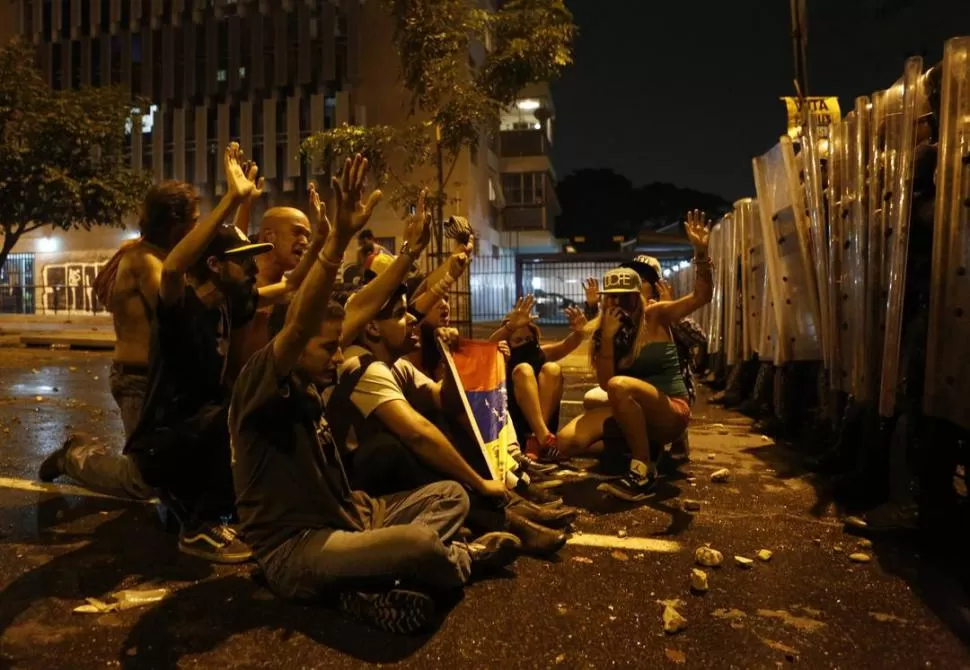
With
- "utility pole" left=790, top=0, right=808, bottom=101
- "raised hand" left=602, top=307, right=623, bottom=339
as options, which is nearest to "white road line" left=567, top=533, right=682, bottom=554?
"raised hand" left=602, top=307, right=623, bottom=339

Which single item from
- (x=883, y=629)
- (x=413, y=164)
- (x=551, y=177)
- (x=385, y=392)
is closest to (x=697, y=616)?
(x=883, y=629)

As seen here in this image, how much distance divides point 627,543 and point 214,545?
2066mm

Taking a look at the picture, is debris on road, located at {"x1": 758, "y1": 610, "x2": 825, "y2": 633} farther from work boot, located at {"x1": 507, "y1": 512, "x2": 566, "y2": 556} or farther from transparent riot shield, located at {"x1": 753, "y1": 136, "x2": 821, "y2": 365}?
transparent riot shield, located at {"x1": 753, "y1": 136, "x2": 821, "y2": 365}

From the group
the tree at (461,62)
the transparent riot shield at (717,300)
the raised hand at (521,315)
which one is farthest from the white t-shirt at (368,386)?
the transparent riot shield at (717,300)

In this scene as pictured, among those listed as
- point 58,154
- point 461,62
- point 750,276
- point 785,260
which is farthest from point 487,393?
point 58,154

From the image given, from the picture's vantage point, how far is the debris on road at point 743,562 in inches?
135

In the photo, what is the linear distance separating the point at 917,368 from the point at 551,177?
103ft

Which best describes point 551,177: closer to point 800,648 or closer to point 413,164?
point 413,164

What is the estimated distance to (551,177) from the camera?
34.2m

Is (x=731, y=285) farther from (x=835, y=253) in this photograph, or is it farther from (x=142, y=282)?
(x=142, y=282)

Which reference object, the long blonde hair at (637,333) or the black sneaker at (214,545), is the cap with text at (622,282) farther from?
the black sneaker at (214,545)

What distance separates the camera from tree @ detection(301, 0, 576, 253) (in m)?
8.74

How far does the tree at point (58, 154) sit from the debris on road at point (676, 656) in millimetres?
17375

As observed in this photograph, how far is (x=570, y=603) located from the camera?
3.02m
